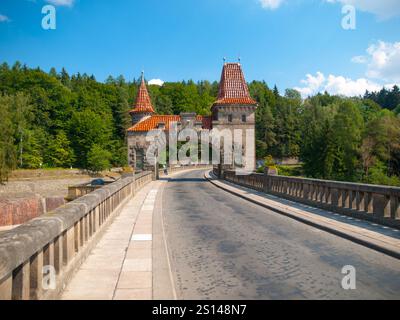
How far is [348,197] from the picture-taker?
12547 mm

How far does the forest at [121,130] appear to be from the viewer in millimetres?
69438

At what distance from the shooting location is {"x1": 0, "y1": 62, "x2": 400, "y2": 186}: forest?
228 ft

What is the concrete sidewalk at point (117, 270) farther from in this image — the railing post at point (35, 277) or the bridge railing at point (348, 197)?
the bridge railing at point (348, 197)

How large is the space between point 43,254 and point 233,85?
4588 centimetres

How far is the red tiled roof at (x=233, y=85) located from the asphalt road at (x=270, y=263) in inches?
1489

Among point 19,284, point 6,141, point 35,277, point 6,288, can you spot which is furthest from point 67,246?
point 6,141

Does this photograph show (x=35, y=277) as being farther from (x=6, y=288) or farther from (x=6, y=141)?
(x=6, y=141)

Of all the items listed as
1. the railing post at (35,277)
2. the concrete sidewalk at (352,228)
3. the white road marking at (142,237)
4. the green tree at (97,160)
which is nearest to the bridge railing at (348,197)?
the concrete sidewalk at (352,228)

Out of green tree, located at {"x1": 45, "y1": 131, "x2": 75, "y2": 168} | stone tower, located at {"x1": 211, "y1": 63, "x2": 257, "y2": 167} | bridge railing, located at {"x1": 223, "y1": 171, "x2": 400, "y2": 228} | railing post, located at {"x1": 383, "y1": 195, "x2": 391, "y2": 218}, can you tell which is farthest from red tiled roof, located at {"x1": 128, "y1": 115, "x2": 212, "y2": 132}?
railing post, located at {"x1": 383, "y1": 195, "x2": 391, "y2": 218}

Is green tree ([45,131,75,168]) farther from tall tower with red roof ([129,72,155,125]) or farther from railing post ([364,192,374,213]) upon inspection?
railing post ([364,192,374,213])

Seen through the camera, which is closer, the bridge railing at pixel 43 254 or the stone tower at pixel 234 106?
the bridge railing at pixel 43 254

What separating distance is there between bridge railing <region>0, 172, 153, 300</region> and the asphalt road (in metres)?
1.64

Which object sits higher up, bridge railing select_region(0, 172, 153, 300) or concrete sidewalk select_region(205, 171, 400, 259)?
bridge railing select_region(0, 172, 153, 300)

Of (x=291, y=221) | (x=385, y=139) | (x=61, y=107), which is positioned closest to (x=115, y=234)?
(x=291, y=221)
